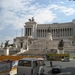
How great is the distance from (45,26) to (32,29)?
8724 mm

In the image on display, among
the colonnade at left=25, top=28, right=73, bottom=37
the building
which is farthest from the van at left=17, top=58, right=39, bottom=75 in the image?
the colonnade at left=25, top=28, right=73, bottom=37

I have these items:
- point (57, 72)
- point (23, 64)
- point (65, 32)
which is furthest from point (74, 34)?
point (23, 64)

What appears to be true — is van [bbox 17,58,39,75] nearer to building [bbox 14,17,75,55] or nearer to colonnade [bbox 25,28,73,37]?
building [bbox 14,17,75,55]

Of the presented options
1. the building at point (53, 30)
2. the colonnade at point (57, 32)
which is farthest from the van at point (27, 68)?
the colonnade at point (57, 32)

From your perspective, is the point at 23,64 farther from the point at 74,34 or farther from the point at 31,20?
the point at 31,20

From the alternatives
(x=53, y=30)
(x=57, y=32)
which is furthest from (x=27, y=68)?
(x=53, y=30)

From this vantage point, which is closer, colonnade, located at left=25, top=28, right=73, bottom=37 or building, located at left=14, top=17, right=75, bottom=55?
building, located at left=14, top=17, right=75, bottom=55

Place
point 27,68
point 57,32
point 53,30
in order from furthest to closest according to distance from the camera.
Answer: point 53,30 → point 57,32 → point 27,68

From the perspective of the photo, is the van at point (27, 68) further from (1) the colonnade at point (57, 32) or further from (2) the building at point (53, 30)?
(1) the colonnade at point (57, 32)

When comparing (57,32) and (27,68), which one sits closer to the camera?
(27,68)

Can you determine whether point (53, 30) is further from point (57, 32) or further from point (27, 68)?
point (27, 68)

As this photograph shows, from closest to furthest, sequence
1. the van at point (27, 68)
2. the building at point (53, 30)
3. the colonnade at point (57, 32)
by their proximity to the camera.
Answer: the van at point (27, 68), the building at point (53, 30), the colonnade at point (57, 32)

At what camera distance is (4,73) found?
15109 millimetres

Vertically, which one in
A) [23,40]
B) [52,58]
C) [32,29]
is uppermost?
[32,29]
